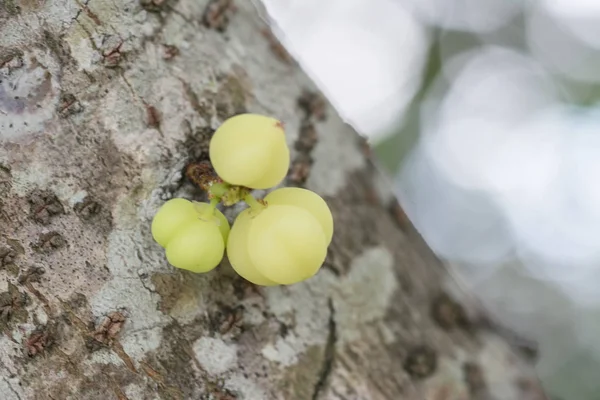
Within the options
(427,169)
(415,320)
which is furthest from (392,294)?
(427,169)

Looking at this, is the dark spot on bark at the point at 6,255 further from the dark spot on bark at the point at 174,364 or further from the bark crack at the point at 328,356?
the bark crack at the point at 328,356

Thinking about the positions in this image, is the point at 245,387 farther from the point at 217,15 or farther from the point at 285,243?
the point at 217,15

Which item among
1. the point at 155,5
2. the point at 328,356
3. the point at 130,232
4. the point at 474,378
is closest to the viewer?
the point at 130,232

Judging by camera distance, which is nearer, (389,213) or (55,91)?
(55,91)

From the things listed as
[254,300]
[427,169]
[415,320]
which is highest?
[254,300]

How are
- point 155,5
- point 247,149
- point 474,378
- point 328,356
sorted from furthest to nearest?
1. point 474,378
2. point 328,356
3. point 155,5
4. point 247,149

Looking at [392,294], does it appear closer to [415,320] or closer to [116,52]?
[415,320]

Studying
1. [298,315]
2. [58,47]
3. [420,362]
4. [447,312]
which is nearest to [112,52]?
[58,47]
